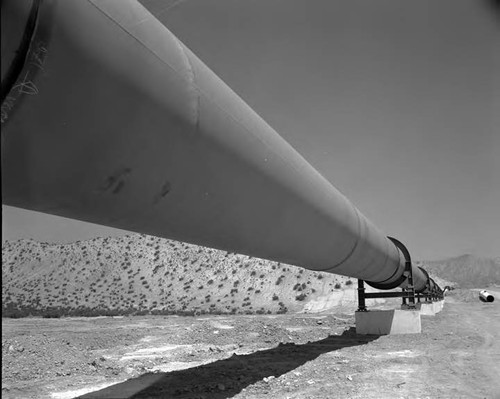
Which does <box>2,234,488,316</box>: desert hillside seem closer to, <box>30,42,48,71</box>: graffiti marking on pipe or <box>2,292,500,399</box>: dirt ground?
<box>2,292,500,399</box>: dirt ground

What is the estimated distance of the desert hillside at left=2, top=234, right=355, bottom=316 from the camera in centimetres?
5028

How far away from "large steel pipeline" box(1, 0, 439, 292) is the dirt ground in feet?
11.5

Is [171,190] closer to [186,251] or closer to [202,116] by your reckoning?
[202,116]

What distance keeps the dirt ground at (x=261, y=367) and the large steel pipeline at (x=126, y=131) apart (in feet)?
11.5

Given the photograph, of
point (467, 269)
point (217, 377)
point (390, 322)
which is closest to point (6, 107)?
point (217, 377)

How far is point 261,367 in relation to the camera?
8.38 metres

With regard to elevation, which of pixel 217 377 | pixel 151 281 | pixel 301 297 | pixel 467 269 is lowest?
pixel 217 377

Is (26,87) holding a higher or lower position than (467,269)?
lower

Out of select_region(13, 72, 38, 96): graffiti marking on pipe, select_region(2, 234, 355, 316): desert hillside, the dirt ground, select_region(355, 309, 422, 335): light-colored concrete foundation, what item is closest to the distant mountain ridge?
select_region(2, 234, 355, 316): desert hillside

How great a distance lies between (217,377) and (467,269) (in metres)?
161

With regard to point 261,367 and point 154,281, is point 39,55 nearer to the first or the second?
point 261,367

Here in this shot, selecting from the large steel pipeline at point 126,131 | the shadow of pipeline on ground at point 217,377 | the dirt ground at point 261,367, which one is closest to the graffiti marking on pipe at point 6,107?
the large steel pipeline at point 126,131

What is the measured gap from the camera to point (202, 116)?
111 inches

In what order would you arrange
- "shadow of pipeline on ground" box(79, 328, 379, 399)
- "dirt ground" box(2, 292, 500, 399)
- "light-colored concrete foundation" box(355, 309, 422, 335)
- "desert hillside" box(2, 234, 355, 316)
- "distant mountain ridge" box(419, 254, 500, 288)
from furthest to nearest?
"distant mountain ridge" box(419, 254, 500, 288)
"desert hillside" box(2, 234, 355, 316)
"light-colored concrete foundation" box(355, 309, 422, 335)
"dirt ground" box(2, 292, 500, 399)
"shadow of pipeline on ground" box(79, 328, 379, 399)
